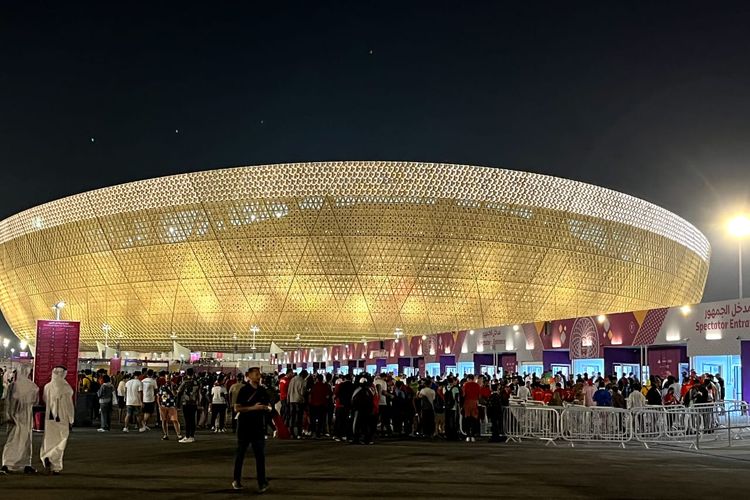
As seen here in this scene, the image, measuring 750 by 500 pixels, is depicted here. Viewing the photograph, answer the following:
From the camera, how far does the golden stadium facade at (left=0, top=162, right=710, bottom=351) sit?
52.9m

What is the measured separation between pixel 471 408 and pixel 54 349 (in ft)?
34.7

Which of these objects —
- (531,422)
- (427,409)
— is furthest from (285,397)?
(531,422)

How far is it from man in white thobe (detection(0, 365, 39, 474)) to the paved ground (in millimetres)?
476

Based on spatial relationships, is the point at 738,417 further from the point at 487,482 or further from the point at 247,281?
the point at 247,281

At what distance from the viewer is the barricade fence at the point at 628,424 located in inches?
683

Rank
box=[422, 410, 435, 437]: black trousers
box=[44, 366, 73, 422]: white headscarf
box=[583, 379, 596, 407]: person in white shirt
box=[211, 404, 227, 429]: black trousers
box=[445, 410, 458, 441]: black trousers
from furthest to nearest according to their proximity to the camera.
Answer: box=[211, 404, 227, 429]: black trousers
box=[583, 379, 596, 407]: person in white shirt
box=[422, 410, 435, 437]: black trousers
box=[445, 410, 458, 441]: black trousers
box=[44, 366, 73, 422]: white headscarf

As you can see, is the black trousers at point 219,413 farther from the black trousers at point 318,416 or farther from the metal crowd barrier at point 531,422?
the metal crowd barrier at point 531,422

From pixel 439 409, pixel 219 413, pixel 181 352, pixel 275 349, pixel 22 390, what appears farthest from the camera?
pixel 275 349

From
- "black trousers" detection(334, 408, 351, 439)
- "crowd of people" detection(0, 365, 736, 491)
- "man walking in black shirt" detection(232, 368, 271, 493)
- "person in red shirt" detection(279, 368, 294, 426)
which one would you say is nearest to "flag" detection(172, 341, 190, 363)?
"crowd of people" detection(0, 365, 736, 491)

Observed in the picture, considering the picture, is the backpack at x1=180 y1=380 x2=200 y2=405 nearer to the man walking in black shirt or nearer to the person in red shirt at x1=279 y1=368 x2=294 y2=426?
the person in red shirt at x1=279 y1=368 x2=294 y2=426

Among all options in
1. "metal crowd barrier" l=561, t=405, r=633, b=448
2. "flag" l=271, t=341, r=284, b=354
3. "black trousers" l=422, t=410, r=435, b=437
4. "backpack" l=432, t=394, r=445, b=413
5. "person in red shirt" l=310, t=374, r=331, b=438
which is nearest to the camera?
"metal crowd barrier" l=561, t=405, r=633, b=448

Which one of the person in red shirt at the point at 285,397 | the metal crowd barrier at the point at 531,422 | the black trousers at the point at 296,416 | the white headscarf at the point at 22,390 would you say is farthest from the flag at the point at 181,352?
the white headscarf at the point at 22,390

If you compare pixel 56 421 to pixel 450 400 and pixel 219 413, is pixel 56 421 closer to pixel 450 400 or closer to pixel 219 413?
pixel 219 413

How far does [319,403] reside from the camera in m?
18.5
